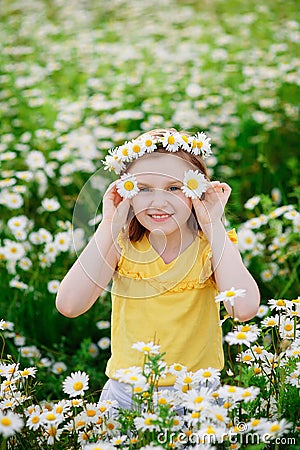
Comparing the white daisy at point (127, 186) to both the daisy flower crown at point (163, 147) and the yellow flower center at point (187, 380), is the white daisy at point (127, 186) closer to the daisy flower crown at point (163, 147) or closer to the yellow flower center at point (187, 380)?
the daisy flower crown at point (163, 147)

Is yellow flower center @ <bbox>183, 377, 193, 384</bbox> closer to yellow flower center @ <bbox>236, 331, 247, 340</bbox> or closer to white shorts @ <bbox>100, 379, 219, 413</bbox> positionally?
yellow flower center @ <bbox>236, 331, 247, 340</bbox>

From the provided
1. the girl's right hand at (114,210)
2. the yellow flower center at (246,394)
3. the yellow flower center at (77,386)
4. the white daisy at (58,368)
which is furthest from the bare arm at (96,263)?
the white daisy at (58,368)

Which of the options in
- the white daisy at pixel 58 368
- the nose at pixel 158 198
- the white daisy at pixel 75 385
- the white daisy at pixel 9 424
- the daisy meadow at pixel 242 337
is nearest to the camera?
the white daisy at pixel 9 424

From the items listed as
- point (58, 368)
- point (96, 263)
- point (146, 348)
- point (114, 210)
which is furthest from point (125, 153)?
point (58, 368)

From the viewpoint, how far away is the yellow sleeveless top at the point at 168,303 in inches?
65.7

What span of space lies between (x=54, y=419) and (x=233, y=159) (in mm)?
2352

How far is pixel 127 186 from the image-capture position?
1.62 metres

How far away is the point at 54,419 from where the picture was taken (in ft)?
4.75

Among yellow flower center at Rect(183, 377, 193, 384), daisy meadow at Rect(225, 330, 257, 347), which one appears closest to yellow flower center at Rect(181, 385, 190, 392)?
yellow flower center at Rect(183, 377, 193, 384)

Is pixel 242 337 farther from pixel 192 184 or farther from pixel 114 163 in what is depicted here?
pixel 114 163

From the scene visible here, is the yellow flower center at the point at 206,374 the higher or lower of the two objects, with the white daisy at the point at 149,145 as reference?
lower

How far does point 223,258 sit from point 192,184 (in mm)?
173

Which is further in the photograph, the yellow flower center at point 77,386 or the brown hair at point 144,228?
the brown hair at point 144,228

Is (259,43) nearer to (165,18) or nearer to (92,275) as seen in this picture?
(165,18)
